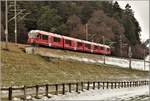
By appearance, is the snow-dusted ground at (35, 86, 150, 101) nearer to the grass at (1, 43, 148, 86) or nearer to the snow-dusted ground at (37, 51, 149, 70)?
Result: the grass at (1, 43, 148, 86)

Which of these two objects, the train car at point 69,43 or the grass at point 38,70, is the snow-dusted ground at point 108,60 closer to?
the grass at point 38,70

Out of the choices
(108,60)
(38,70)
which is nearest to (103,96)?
(38,70)

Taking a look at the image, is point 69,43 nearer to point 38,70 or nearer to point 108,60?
point 108,60

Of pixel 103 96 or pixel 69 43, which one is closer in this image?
pixel 103 96

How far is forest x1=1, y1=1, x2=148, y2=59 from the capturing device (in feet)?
370

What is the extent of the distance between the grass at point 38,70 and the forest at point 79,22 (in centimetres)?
3588

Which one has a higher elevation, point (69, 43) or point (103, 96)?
point (69, 43)

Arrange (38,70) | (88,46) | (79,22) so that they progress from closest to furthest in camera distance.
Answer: (38,70) < (88,46) < (79,22)

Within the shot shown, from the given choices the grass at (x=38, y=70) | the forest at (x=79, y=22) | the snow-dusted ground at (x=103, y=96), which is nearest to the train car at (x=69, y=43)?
the grass at (x=38, y=70)

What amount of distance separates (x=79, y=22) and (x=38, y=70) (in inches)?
3057

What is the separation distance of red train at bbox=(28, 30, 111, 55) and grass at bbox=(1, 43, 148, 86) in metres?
1.75

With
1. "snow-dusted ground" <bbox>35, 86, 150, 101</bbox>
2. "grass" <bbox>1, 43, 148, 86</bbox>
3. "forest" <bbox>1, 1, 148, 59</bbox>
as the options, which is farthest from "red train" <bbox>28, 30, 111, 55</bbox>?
"snow-dusted ground" <bbox>35, 86, 150, 101</bbox>

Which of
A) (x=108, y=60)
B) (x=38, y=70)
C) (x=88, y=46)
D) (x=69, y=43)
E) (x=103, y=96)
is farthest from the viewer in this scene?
(x=108, y=60)

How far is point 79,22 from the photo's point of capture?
132 m
